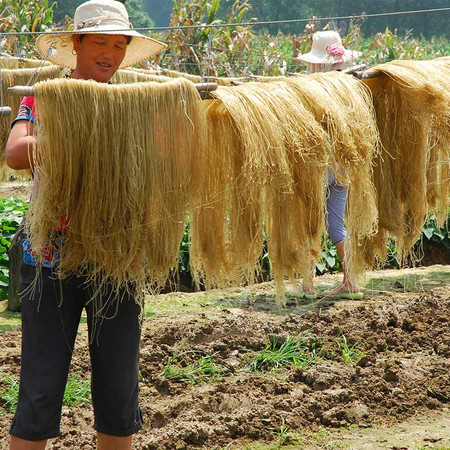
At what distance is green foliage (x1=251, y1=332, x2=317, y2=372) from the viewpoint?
388 centimetres

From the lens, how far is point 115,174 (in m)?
2.34

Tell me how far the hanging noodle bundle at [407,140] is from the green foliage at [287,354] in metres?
0.75

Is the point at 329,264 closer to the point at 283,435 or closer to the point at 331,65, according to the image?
the point at 331,65

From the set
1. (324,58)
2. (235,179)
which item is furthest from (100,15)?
(324,58)

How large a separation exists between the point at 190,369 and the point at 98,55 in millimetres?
1944

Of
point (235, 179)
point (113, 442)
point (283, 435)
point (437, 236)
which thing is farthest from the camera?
point (437, 236)

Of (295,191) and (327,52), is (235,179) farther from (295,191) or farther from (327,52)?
(327,52)

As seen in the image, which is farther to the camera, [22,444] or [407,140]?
[407,140]

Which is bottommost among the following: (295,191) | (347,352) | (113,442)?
(347,352)

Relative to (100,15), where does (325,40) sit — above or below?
below

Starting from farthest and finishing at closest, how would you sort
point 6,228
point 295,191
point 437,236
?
point 437,236
point 6,228
point 295,191

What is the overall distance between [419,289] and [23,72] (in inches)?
128

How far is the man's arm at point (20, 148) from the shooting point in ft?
7.11

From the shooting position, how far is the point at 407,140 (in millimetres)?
3398
